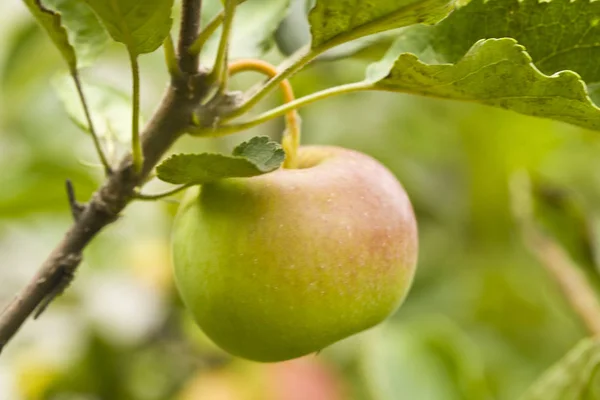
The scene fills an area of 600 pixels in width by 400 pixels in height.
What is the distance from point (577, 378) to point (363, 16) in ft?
1.59

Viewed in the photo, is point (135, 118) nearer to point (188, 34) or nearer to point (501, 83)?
point (188, 34)

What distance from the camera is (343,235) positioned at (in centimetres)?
55

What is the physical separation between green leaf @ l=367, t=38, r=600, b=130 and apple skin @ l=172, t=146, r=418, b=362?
0.29 feet

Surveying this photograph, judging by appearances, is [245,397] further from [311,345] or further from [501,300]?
[311,345]

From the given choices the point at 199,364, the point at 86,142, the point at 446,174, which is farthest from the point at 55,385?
the point at 446,174

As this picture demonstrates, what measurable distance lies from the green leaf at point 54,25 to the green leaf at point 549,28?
0.28 m

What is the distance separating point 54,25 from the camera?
554 mm

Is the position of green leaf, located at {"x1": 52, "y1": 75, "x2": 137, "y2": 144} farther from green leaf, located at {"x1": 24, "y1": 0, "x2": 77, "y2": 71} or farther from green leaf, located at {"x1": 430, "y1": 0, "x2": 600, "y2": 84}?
green leaf, located at {"x1": 430, "y1": 0, "x2": 600, "y2": 84}

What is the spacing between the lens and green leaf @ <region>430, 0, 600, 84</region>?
55cm

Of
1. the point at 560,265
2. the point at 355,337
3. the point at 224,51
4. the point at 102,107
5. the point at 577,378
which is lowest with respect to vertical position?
the point at 355,337

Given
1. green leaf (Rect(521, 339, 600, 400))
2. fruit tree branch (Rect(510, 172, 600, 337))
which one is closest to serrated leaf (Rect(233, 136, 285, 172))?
green leaf (Rect(521, 339, 600, 400))

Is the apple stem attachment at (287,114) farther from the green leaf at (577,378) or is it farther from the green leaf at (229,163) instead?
the green leaf at (577,378)

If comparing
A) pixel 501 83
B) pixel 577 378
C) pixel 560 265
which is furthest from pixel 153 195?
pixel 560 265

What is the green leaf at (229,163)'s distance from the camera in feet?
1.61
